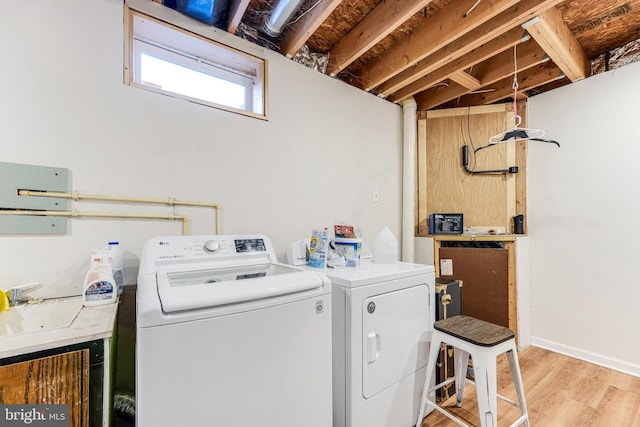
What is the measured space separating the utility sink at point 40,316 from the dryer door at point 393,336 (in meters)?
1.24

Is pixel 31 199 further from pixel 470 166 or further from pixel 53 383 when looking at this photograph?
pixel 470 166

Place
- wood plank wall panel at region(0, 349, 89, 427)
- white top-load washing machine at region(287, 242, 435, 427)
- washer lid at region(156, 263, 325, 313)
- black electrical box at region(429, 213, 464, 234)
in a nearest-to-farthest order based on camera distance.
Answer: wood plank wall panel at region(0, 349, 89, 427) < washer lid at region(156, 263, 325, 313) < white top-load washing machine at region(287, 242, 435, 427) < black electrical box at region(429, 213, 464, 234)

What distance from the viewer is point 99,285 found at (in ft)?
4.12

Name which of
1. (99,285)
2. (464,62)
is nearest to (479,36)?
(464,62)

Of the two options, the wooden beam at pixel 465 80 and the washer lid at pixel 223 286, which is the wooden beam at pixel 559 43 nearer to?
the wooden beam at pixel 465 80

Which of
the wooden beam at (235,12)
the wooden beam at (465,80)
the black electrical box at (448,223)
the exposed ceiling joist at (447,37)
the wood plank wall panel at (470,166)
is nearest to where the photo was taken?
the wooden beam at (235,12)

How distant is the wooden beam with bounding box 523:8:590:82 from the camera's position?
71.3 inches

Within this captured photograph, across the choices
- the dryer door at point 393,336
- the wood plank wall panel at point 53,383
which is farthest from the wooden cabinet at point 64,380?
the dryer door at point 393,336

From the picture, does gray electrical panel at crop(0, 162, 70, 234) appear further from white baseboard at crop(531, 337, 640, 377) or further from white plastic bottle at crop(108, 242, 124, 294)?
white baseboard at crop(531, 337, 640, 377)

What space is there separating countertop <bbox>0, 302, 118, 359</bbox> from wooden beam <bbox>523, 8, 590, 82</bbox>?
2.67m

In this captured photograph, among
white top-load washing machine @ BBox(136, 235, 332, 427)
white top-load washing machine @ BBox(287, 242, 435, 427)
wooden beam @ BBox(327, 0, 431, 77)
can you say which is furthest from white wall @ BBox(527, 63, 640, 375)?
white top-load washing machine @ BBox(136, 235, 332, 427)

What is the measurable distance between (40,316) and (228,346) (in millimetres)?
808

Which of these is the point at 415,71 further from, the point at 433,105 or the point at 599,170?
the point at 599,170

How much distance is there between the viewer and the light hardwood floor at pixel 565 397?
170 centimetres
